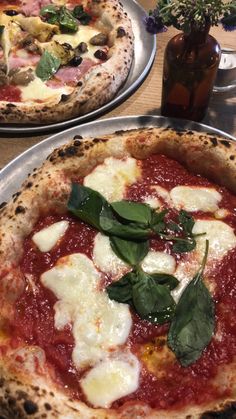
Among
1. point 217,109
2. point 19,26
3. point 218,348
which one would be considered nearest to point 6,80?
point 19,26

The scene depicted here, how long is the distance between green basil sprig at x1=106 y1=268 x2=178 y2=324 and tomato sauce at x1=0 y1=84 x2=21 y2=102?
1579 mm

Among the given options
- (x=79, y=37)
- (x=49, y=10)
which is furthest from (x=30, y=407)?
(x=49, y=10)

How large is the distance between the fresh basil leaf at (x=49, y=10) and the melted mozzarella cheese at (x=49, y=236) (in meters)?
1.98

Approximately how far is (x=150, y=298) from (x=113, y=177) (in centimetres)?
65

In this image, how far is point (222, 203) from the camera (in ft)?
7.45

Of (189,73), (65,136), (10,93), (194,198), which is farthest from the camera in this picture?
(10,93)

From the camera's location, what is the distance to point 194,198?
7.38 ft

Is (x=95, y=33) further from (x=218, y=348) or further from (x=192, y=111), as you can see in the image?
(x=218, y=348)

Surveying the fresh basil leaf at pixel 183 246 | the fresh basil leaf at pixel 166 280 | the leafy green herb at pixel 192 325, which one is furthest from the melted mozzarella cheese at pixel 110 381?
the fresh basil leaf at pixel 183 246

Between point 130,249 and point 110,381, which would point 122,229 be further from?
point 110,381

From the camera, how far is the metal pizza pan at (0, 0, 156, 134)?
291cm

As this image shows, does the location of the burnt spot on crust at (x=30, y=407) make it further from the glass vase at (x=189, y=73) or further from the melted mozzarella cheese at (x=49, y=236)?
the glass vase at (x=189, y=73)

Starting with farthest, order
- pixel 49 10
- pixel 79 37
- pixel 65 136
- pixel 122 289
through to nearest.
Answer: pixel 49 10 < pixel 79 37 < pixel 65 136 < pixel 122 289

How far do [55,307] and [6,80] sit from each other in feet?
5.61
